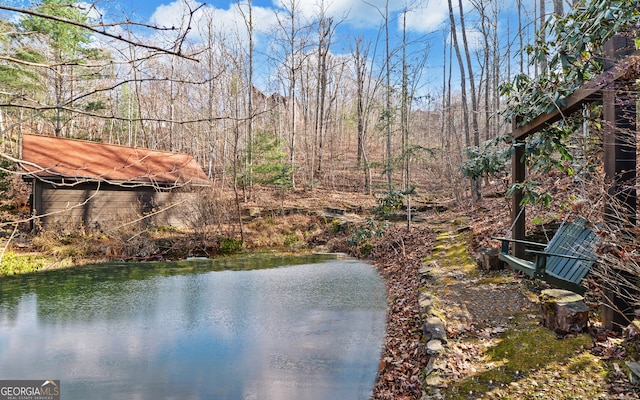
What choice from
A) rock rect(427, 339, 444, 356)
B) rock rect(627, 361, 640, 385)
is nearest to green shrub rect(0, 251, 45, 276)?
rock rect(427, 339, 444, 356)

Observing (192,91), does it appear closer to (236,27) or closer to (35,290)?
(236,27)

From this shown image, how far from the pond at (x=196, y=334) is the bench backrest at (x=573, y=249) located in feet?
7.78

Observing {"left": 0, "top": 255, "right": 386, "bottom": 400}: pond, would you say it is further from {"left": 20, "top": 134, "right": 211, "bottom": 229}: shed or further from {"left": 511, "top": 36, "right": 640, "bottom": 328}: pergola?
{"left": 20, "top": 134, "right": 211, "bottom": 229}: shed

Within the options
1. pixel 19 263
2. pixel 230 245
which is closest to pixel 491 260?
pixel 230 245

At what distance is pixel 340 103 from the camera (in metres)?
27.9

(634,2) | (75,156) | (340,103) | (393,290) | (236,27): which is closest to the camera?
(634,2)

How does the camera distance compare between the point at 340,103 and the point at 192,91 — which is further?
the point at 340,103

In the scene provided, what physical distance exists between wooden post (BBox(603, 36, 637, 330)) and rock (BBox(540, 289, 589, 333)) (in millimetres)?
227

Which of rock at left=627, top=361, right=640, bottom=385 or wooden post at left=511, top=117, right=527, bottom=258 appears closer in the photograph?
rock at left=627, top=361, right=640, bottom=385

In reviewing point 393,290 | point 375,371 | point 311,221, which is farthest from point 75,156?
point 375,371

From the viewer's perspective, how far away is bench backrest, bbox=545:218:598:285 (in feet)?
11.8

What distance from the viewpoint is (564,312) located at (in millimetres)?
3322

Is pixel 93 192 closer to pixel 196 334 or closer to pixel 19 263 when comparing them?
pixel 19 263

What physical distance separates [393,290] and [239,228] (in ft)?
23.6
